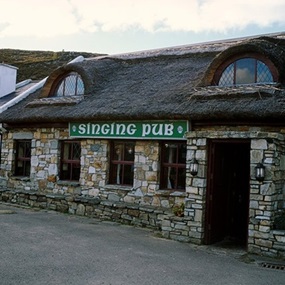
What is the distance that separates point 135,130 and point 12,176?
5621 millimetres

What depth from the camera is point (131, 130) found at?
1041cm

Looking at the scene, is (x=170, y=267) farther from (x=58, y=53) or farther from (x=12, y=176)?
(x=58, y=53)

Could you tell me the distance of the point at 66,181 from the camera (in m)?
12.2

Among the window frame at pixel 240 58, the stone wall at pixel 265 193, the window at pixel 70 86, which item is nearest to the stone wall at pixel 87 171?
the window at pixel 70 86

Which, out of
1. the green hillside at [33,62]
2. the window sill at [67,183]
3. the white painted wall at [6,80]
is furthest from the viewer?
the green hillside at [33,62]

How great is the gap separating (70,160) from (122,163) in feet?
6.94

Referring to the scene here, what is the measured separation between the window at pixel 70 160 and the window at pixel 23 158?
167 cm

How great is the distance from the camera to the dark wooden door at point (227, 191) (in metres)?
8.70

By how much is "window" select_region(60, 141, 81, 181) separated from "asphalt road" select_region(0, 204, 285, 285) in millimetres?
2642

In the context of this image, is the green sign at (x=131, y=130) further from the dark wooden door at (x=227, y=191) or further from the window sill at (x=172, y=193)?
the window sill at (x=172, y=193)

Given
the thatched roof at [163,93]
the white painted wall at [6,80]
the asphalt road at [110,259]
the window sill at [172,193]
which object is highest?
the white painted wall at [6,80]

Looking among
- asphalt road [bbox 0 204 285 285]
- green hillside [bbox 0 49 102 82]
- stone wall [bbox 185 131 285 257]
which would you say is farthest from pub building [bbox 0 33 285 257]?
green hillside [bbox 0 49 102 82]

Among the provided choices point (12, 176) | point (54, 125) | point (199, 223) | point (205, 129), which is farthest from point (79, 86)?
point (199, 223)

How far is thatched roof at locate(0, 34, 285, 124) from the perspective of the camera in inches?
341
